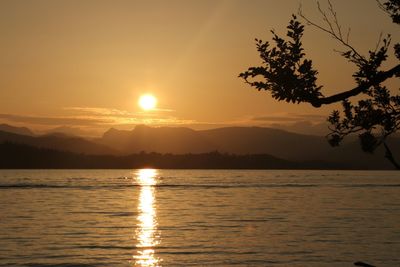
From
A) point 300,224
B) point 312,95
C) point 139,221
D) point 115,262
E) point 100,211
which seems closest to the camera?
point 312,95

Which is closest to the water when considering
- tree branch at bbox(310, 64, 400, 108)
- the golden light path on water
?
the golden light path on water

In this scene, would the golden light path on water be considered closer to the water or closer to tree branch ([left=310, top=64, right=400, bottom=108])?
the water

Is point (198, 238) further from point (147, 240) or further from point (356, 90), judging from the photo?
point (356, 90)

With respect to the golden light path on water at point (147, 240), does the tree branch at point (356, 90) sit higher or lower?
higher

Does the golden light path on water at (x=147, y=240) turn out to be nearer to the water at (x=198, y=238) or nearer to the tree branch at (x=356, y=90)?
the water at (x=198, y=238)

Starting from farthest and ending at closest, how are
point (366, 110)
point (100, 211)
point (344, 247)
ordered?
point (100, 211) → point (344, 247) → point (366, 110)

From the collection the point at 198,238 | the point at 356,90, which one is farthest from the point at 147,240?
the point at 356,90

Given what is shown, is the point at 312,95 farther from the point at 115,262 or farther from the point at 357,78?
the point at 115,262

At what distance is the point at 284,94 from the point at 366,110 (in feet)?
7.38

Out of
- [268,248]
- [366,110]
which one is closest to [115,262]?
[268,248]

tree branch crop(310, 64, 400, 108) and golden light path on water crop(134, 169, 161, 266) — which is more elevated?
tree branch crop(310, 64, 400, 108)

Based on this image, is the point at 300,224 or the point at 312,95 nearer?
the point at 312,95

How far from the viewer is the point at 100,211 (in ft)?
273

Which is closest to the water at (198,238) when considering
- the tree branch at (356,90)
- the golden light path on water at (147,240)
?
the golden light path on water at (147,240)
